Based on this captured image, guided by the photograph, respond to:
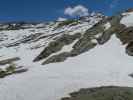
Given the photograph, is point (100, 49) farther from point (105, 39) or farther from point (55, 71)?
point (55, 71)

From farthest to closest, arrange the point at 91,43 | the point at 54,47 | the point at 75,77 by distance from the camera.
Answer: the point at 54,47, the point at 91,43, the point at 75,77

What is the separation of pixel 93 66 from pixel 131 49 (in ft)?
25.8

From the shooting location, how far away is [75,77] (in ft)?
129

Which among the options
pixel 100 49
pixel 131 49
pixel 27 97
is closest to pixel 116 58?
pixel 131 49

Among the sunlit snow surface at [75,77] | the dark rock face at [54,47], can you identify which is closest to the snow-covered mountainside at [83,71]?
the sunlit snow surface at [75,77]

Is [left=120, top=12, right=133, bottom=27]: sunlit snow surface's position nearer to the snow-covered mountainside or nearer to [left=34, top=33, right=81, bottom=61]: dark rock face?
the snow-covered mountainside

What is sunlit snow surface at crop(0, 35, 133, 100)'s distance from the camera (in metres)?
33.6

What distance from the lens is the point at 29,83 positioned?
38.3 m

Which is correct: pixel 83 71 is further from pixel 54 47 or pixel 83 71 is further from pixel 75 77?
pixel 54 47

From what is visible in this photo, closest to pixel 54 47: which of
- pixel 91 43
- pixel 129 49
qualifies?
pixel 91 43

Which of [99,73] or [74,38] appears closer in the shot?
[99,73]

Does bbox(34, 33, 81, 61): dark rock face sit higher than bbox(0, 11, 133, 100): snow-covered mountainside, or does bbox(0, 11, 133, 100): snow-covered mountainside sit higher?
bbox(34, 33, 81, 61): dark rock face

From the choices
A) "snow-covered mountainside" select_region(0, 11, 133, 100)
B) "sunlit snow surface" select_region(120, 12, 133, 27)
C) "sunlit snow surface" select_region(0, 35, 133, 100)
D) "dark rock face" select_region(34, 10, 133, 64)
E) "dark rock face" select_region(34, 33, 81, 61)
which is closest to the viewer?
"sunlit snow surface" select_region(0, 35, 133, 100)

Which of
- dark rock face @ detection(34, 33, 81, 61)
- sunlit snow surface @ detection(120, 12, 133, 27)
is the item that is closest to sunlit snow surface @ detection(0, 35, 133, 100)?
sunlit snow surface @ detection(120, 12, 133, 27)
